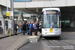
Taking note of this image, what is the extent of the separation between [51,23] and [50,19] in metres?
0.46

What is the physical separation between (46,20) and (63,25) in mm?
27882

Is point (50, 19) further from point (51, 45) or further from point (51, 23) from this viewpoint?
point (51, 45)

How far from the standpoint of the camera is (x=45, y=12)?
11.3 metres

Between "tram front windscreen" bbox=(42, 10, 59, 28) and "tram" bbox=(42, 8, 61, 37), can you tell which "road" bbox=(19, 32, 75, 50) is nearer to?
"tram" bbox=(42, 8, 61, 37)

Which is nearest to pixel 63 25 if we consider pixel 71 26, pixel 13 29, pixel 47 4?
pixel 71 26

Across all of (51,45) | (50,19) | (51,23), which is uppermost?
(50,19)

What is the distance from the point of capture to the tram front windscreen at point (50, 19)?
434 inches

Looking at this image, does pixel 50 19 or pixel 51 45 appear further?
pixel 50 19

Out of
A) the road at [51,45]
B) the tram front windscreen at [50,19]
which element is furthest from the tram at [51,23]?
the road at [51,45]

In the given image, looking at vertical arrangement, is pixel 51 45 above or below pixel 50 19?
below

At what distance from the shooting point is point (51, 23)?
1105 cm

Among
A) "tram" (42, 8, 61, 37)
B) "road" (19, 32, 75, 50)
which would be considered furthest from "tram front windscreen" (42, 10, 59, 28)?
"road" (19, 32, 75, 50)

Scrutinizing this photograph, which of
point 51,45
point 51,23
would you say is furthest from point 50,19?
point 51,45

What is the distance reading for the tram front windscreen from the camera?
11.0m
